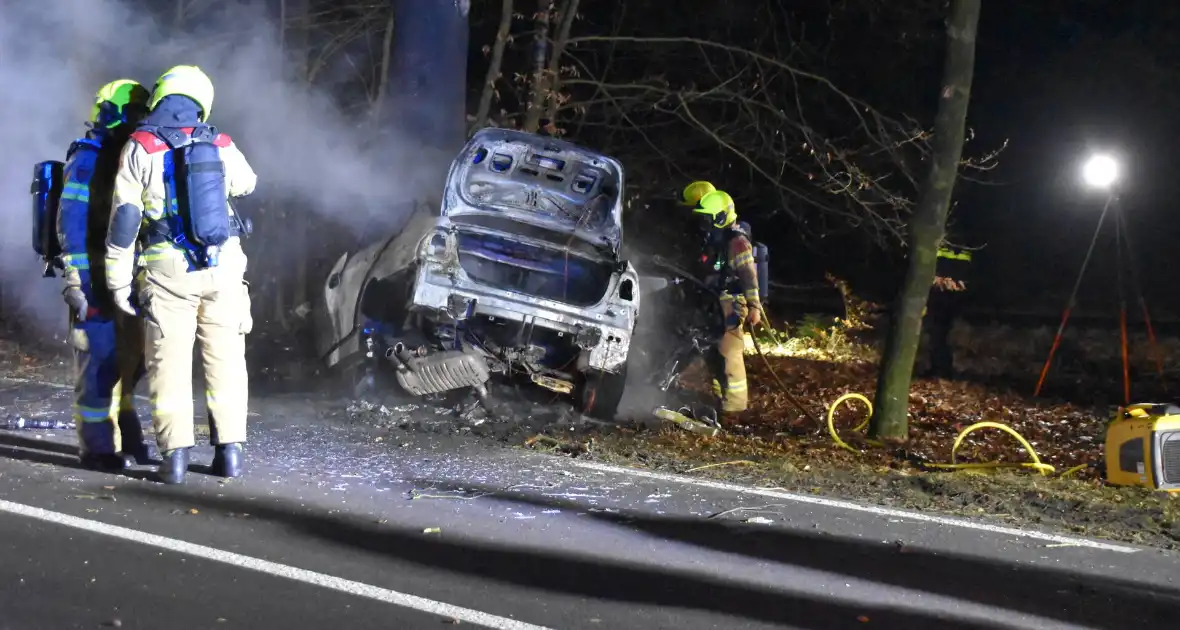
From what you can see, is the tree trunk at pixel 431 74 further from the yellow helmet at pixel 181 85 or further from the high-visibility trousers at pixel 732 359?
the yellow helmet at pixel 181 85

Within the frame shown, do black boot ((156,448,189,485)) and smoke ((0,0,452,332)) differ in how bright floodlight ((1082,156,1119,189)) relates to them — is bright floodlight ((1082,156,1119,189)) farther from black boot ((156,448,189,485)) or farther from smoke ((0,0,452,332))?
black boot ((156,448,189,485))

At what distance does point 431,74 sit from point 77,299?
6331 millimetres

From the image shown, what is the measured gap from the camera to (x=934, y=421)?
1077 cm

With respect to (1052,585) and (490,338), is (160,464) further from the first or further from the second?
(1052,585)

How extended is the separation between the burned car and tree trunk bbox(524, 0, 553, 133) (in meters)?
3.53

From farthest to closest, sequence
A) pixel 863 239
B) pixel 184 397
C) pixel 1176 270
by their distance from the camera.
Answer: pixel 863 239
pixel 1176 270
pixel 184 397

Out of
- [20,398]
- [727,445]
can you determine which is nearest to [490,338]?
[727,445]

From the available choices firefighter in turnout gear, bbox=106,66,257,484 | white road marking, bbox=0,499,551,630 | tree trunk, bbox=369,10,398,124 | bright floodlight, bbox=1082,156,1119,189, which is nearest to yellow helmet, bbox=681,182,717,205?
bright floodlight, bbox=1082,156,1119,189

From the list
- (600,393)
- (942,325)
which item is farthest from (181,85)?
(942,325)

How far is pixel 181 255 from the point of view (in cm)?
575

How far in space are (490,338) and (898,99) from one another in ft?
39.8

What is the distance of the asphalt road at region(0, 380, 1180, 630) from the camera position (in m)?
4.20

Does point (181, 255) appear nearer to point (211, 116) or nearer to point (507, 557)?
point (507, 557)

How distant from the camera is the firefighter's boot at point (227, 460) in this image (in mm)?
6031
